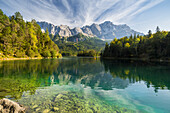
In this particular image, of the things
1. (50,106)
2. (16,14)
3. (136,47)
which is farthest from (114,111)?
(16,14)

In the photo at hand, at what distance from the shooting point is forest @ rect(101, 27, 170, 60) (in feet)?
227

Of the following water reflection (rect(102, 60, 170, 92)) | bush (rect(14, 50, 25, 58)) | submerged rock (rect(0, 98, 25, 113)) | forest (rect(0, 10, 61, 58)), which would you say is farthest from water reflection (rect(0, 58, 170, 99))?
bush (rect(14, 50, 25, 58))

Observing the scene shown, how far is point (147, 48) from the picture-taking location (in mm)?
82000

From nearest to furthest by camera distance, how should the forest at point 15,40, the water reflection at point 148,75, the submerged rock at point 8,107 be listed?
the submerged rock at point 8,107 < the water reflection at point 148,75 < the forest at point 15,40

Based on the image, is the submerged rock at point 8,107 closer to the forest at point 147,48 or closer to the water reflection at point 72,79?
the water reflection at point 72,79

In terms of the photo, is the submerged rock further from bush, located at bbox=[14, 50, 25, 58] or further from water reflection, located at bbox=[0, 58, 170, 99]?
bush, located at bbox=[14, 50, 25, 58]

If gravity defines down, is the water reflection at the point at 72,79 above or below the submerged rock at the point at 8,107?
below

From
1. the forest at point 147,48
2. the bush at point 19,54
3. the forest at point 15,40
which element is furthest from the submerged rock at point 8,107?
the forest at point 147,48

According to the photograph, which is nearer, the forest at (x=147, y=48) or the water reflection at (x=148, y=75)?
the water reflection at (x=148, y=75)

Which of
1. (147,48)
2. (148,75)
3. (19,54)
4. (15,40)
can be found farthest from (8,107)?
(147,48)

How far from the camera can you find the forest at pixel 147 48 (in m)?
69.2

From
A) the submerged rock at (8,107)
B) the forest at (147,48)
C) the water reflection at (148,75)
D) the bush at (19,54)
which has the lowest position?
the water reflection at (148,75)

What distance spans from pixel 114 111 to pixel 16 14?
127538 millimetres

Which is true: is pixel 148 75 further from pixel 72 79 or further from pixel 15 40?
pixel 15 40
